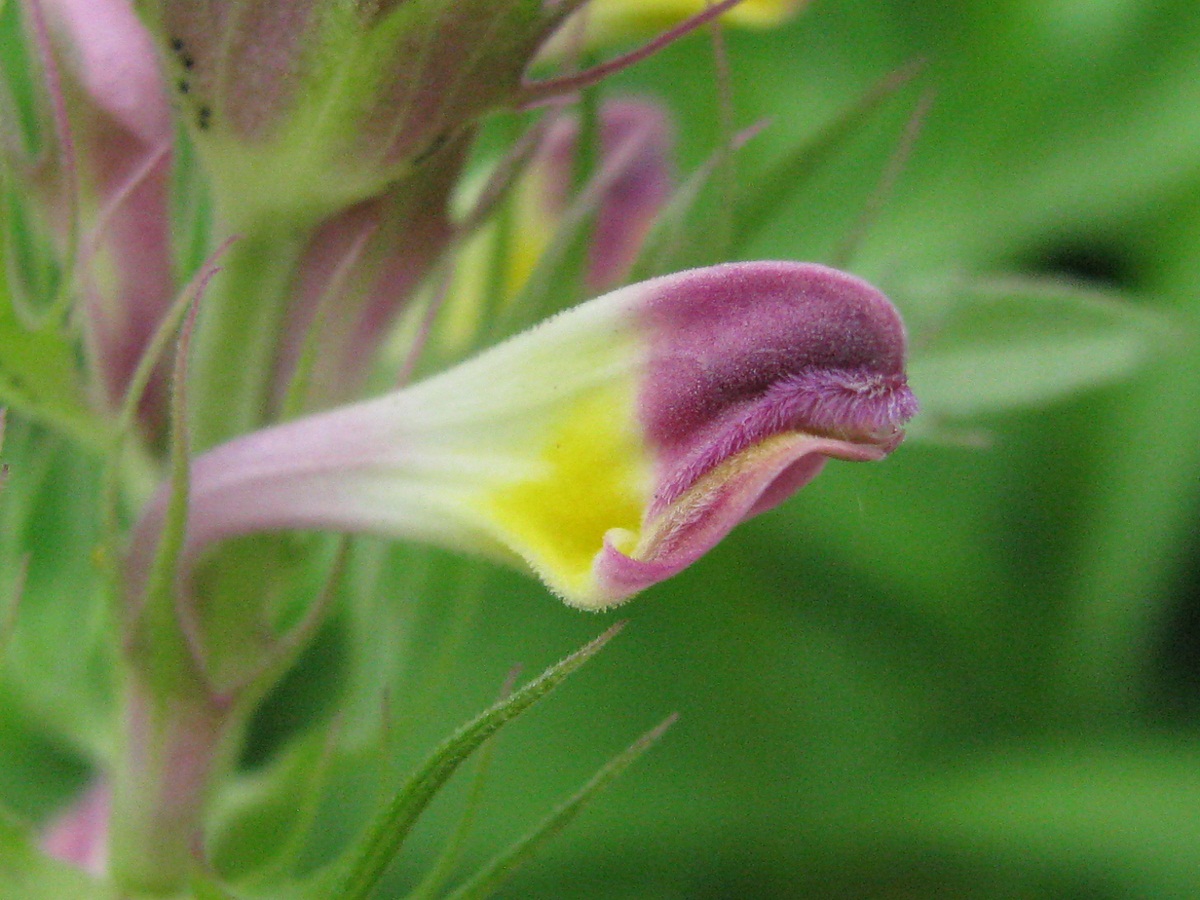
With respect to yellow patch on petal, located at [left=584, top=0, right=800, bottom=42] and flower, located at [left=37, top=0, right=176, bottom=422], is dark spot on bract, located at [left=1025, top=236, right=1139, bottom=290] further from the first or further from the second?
flower, located at [left=37, top=0, right=176, bottom=422]

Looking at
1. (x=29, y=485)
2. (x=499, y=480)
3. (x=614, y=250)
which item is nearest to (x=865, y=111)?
(x=614, y=250)

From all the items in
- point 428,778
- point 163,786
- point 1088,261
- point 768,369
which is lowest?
Result: point 1088,261

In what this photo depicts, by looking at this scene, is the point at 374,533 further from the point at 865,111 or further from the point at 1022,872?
the point at 1022,872

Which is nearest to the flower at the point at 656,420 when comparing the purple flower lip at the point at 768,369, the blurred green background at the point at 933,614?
the purple flower lip at the point at 768,369

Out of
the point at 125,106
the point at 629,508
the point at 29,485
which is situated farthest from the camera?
the point at 29,485

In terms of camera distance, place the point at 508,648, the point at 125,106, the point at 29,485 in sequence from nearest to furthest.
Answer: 1. the point at 125,106
2. the point at 29,485
3. the point at 508,648

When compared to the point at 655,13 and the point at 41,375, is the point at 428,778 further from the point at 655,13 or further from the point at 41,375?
the point at 655,13

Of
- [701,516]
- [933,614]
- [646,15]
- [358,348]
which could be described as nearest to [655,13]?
[646,15]
